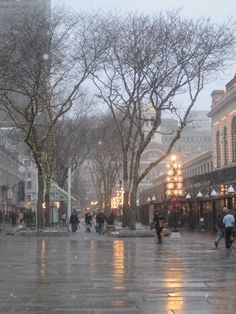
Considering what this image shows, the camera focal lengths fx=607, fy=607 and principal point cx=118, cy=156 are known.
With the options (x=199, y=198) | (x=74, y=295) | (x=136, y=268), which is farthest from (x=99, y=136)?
(x=74, y=295)

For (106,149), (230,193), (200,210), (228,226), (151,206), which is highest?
(106,149)

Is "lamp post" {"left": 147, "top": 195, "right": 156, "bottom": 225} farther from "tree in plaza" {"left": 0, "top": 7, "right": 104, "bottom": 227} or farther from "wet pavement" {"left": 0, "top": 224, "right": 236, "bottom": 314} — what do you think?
"wet pavement" {"left": 0, "top": 224, "right": 236, "bottom": 314}

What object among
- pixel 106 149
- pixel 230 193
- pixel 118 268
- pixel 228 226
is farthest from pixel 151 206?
pixel 118 268

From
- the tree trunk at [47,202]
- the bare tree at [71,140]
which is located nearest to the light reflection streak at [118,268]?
the tree trunk at [47,202]

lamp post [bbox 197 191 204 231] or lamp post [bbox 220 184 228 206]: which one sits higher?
lamp post [bbox 220 184 228 206]

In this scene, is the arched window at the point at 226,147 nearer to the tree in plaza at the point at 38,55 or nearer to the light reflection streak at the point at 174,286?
the tree in plaza at the point at 38,55

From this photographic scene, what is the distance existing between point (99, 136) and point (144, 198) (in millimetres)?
25351

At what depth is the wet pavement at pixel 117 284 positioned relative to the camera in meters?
10.6

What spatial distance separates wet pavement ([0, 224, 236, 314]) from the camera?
416 inches

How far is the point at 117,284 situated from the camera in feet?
44.6

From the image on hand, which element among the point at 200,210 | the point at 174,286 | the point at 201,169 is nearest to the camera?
the point at 174,286

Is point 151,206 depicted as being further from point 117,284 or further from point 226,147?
point 117,284

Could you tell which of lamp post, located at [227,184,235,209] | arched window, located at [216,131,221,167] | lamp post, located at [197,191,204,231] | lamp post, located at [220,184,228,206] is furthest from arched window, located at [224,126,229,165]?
lamp post, located at [227,184,235,209]

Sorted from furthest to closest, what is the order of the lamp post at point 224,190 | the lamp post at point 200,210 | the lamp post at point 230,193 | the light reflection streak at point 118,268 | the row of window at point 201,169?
1. the row of window at point 201,169
2. the lamp post at point 200,210
3. the lamp post at point 224,190
4. the lamp post at point 230,193
5. the light reflection streak at point 118,268
